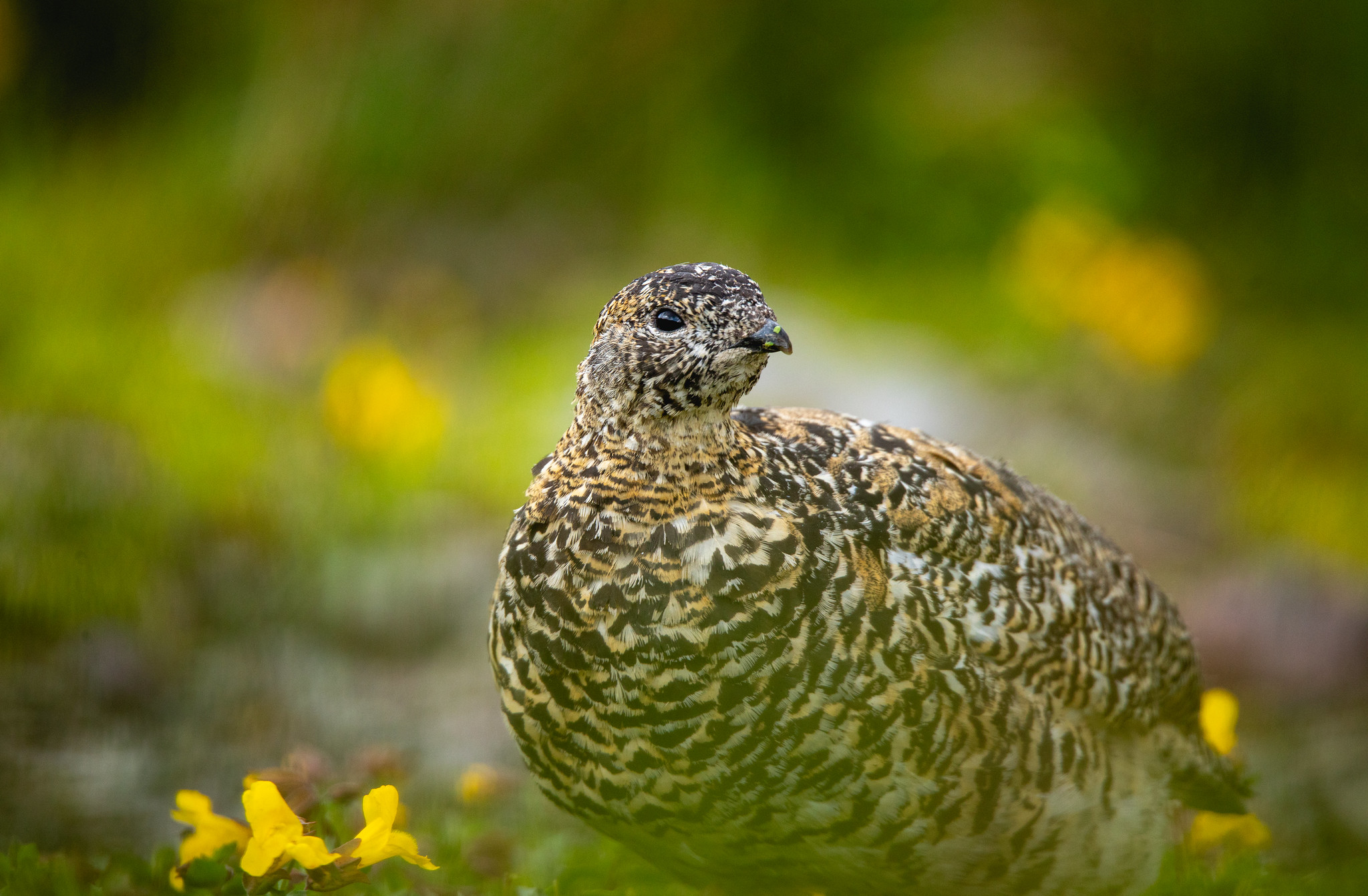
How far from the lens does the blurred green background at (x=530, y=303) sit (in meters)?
3.96

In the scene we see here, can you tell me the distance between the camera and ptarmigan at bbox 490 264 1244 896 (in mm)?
2262

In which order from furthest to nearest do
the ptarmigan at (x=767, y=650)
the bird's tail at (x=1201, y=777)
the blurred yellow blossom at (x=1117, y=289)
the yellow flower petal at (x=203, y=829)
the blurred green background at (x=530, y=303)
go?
the blurred yellow blossom at (x=1117, y=289)
the blurred green background at (x=530, y=303)
the bird's tail at (x=1201, y=777)
the yellow flower petal at (x=203, y=829)
the ptarmigan at (x=767, y=650)

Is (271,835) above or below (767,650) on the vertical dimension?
below

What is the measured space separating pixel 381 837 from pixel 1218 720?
2060mm

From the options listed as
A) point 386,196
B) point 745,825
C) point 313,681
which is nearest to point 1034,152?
point 386,196

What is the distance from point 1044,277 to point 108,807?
15.2ft

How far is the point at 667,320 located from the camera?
7.49 ft

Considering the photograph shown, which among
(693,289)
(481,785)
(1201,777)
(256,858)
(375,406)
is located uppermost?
(375,406)

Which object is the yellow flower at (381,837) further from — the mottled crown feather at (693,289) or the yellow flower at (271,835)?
the mottled crown feather at (693,289)

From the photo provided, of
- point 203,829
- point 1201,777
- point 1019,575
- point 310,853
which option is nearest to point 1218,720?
point 1201,777

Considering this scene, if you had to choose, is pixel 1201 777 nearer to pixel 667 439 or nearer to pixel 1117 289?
pixel 667 439

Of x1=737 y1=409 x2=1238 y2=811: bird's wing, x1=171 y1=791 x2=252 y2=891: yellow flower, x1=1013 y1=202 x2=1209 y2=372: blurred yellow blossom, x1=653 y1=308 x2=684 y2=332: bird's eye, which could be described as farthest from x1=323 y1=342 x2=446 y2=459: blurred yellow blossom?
x1=1013 y1=202 x2=1209 y2=372: blurred yellow blossom

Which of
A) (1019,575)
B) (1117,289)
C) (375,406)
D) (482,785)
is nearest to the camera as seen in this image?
(1019,575)

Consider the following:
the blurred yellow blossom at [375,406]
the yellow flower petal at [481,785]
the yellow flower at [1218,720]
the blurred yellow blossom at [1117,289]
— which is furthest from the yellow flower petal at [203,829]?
the blurred yellow blossom at [1117,289]
